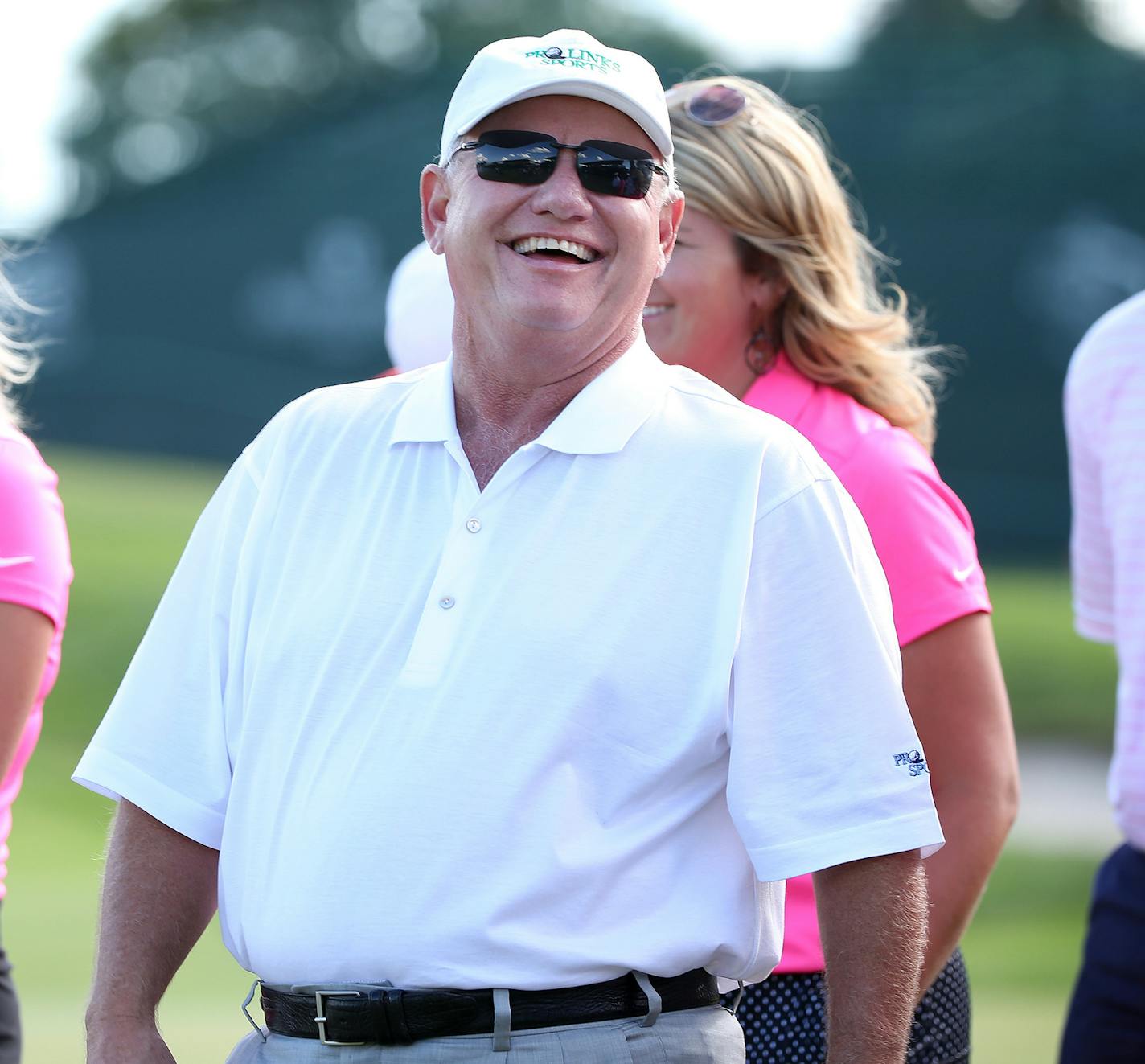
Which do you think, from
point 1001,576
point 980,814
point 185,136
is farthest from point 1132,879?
point 185,136

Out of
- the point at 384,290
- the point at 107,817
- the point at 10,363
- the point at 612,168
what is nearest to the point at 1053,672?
the point at 107,817

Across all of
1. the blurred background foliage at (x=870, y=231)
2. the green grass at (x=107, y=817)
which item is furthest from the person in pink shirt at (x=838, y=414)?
the blurred background foliage at (x=870, y=231)

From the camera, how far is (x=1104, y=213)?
17.3 metres

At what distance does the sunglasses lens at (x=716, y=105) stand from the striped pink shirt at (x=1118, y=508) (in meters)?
0.80

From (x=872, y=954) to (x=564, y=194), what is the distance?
3.62 feet

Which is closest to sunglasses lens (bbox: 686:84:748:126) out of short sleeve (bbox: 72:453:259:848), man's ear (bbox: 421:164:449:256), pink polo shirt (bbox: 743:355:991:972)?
pink polo shirt (bbox: 743:355:991:972)

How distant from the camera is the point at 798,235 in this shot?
3225 mm

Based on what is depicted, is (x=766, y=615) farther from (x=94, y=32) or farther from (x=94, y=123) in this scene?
(x=94, y=32)

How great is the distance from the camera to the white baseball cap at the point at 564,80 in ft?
7.79

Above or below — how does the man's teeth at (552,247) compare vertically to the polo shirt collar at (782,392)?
above

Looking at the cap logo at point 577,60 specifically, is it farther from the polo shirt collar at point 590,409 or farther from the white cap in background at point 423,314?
the white cap in background at point 423,314

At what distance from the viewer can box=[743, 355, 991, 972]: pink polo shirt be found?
2.74 m

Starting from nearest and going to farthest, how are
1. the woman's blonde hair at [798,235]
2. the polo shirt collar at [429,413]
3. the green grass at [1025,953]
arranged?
the polo shirt collar at [429,413] < the woman's blonde hair at [798,235] < the green grass at [1025,953]

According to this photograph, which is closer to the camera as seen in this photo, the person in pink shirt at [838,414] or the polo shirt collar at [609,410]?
the polo shirt collar at [609,410]
